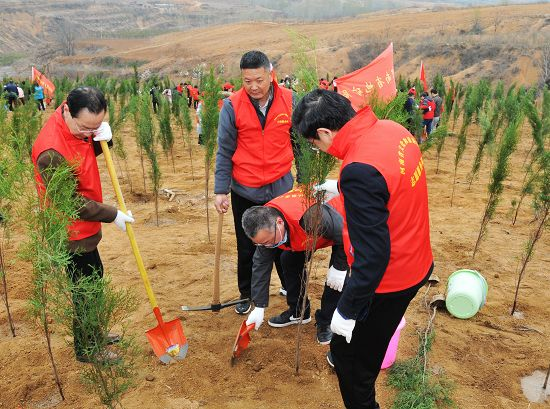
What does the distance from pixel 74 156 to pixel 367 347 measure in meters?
1.75

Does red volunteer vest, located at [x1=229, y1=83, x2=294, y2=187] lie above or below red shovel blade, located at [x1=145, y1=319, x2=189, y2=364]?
above

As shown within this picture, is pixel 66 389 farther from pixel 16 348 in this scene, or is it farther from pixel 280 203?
pixel 280 203

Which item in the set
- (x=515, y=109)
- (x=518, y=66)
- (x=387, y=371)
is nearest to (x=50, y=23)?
(x=518, y=66)

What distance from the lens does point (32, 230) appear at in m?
2.17

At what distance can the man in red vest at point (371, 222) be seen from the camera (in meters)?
1.56

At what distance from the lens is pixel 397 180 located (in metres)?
1.58

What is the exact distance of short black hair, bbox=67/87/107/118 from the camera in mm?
2262

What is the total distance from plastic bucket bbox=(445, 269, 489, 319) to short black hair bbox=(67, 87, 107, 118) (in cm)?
275

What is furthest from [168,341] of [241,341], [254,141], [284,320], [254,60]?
[254,60]

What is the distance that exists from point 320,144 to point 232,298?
2246 millimetres

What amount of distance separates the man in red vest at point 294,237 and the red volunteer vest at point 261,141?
357mm

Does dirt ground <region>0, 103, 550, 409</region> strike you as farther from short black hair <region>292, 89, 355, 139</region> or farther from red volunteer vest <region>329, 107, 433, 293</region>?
short black hair <region>292, 89, 355, 139</region>

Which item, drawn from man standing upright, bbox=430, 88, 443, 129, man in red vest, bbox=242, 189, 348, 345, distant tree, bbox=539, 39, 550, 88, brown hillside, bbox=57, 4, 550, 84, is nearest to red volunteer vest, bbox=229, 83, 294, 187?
man in red vest, bbox=242, 189, 348, 345

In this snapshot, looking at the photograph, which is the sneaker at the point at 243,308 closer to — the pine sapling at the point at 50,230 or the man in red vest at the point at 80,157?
the man in red vest at the point at 80,157
